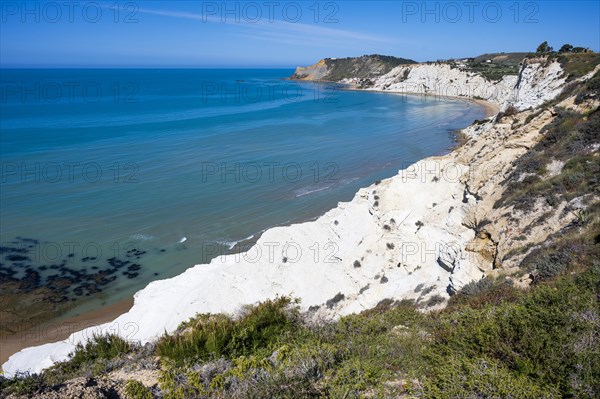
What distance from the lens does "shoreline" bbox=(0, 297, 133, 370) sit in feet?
44.5

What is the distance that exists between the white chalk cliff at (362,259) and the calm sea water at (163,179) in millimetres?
4143

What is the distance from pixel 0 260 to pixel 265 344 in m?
18.8

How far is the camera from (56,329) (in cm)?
1448

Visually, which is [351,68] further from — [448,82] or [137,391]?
[137,391]

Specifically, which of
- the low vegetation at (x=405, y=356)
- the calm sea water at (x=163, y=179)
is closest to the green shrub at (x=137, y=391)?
the low vegetation at (x=405, y=356)

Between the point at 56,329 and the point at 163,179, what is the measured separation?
17.5 meters

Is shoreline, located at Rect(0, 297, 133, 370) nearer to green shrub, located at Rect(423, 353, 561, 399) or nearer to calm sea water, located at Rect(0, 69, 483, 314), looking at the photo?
calm sea water, located at Rect(0, 69, 483, 314)

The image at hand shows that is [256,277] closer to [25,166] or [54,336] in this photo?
[54,336]

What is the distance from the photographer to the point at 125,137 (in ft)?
147

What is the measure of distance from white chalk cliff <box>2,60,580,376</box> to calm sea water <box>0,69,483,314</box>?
4143 mm

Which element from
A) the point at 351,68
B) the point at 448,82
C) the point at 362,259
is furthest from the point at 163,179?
the point at 351,68

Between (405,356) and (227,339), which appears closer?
(405,356)

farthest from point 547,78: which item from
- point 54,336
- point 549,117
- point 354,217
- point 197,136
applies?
point 54,336

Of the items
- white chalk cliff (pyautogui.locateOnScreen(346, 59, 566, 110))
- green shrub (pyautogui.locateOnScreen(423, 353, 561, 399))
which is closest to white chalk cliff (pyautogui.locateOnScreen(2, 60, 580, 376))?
green shrub (pyautogui.locateOnScreen(423, 353, 561, 399))
